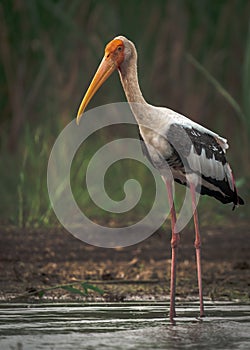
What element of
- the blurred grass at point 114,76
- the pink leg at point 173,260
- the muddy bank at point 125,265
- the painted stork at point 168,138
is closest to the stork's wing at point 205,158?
the painted stork at point 168,138

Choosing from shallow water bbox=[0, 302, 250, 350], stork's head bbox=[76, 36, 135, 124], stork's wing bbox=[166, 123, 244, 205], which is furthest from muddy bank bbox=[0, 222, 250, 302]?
stork's head bbox=[76, 36, 135, 124]

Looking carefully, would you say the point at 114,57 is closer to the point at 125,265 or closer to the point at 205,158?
the point at 205,158

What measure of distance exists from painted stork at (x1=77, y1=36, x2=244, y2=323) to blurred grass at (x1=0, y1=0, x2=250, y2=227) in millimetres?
2600

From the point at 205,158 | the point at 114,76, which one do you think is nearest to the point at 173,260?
the point at 205,158

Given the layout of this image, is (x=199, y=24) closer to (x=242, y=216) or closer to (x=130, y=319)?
(x=242, y=216)

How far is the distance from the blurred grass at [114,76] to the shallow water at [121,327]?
315cm

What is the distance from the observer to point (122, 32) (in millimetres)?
10008

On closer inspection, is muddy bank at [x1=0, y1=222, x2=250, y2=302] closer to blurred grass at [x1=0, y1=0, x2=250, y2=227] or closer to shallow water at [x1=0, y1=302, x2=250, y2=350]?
shallow water at [x1=0, y1=302, x2=250, y2=350]

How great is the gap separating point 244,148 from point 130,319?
16.1 feet

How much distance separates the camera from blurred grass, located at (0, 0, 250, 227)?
30.9ft

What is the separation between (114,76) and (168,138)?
413cm

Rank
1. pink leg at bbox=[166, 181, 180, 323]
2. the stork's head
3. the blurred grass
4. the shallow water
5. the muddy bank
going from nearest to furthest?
the shallow water
pink leg at bbox=[166, 181, 180, 323]
the stork's head
the muddy bank
the blurred grass

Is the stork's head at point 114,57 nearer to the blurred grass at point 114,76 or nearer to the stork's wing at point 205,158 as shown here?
the stork's wing at point 205,158

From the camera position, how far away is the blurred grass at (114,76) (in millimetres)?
9422
